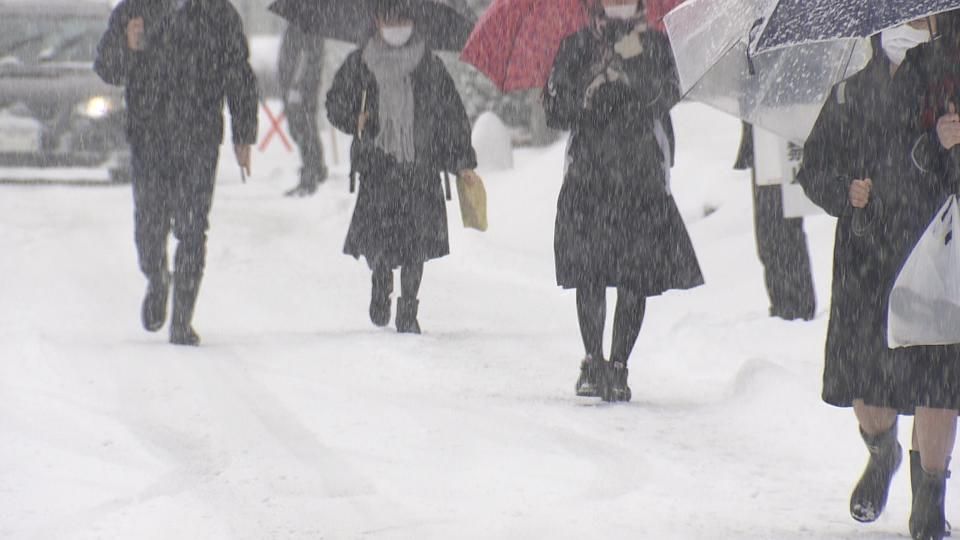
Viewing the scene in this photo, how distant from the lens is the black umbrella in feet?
33.5

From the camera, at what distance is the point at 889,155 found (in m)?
5.18

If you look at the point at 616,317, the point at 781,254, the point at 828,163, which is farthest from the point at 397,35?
the point at 828,163

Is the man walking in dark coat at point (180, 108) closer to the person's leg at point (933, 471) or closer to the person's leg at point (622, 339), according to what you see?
the person's leg at point (622, 339)

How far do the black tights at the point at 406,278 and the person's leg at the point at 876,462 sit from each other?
16.4 feet

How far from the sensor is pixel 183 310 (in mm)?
9508

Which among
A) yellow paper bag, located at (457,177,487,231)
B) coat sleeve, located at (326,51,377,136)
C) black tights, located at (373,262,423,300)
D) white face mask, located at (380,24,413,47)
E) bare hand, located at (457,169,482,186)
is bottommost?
black tights, located at (373,262,423,300)

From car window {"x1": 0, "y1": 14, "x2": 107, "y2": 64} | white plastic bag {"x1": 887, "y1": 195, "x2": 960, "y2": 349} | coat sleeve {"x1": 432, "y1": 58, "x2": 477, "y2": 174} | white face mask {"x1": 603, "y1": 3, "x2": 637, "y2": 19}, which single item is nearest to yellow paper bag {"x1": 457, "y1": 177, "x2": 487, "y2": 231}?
coat sleeve {"x1": 432, "y1": 58, "x2": 477, "y2": 174}

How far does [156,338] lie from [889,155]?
18.3ft

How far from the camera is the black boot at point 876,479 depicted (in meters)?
5.38

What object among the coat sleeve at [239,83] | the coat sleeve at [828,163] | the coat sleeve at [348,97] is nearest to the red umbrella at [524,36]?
the coat sleeve at [239,83]

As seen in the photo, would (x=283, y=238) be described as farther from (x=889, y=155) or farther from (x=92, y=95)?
(x=889, y=155)

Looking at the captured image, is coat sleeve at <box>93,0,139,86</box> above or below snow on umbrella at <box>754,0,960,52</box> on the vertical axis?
below

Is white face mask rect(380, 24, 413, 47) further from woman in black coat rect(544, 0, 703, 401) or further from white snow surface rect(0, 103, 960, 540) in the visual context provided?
woman in black coat rect(544, 0, 703, 401)

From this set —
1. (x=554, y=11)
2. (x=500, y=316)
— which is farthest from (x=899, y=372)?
(x=500, y=316)
